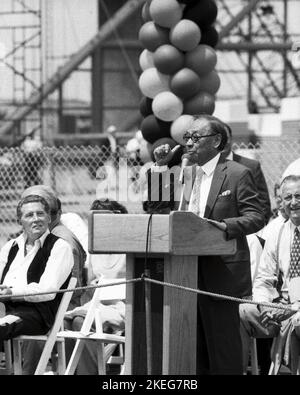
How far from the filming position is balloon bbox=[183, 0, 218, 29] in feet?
37.6

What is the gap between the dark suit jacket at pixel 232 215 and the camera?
528cm

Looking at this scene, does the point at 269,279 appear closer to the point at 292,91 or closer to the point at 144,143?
the point at 144,143

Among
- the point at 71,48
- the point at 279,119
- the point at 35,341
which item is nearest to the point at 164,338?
the point at 35,341

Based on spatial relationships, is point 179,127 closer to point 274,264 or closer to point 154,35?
point 154,35

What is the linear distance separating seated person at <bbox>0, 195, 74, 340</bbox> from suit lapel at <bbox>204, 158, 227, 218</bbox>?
1346mm

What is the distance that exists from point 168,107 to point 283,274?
5.34 m

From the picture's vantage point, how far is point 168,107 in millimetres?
11273

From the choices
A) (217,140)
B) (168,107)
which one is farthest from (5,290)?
(168,107)

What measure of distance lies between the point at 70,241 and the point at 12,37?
15.1 meters

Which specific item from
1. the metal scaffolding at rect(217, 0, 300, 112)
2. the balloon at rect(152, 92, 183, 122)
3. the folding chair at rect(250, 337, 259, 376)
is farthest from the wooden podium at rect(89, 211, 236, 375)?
the metal scaffolding at rect(217, 0, 300, 112)

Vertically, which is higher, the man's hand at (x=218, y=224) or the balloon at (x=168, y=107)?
the balloon at (x=168, y=107)

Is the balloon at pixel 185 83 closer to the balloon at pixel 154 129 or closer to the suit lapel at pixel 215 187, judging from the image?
the balloon at pixel 154 129

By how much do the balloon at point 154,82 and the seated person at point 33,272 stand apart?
5266mm

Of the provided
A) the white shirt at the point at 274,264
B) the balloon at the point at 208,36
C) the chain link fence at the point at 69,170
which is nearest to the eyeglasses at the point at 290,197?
the white shirt at the point at 274,264
